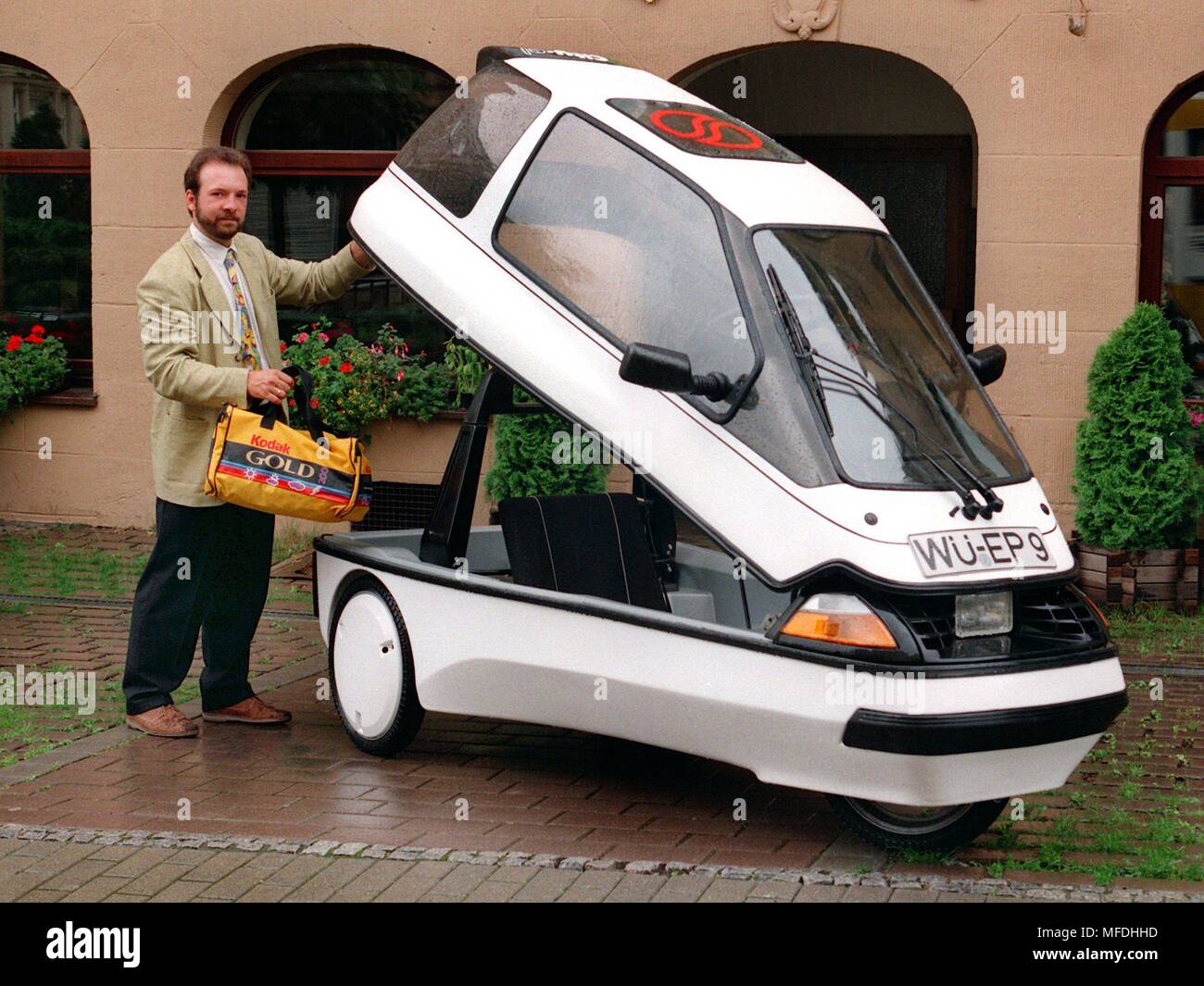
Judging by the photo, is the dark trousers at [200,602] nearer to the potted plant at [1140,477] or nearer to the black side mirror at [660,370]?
the black side mirror at [660,370]

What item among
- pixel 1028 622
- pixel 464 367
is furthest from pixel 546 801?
pixel 464 367

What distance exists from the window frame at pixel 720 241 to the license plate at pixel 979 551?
72cm

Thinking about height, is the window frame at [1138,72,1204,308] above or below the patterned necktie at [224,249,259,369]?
above

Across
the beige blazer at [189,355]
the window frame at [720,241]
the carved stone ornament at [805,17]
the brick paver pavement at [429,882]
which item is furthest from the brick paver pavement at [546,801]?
the carved stone ornament at [805,17]

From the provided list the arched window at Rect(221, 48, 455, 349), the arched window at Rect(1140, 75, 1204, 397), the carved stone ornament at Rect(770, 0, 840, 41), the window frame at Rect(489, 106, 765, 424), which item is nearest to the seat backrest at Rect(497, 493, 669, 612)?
the window frame at Rect(489, 106, 765, 424)

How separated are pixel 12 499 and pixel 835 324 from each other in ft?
26.4

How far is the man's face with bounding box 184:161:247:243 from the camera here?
661 cm

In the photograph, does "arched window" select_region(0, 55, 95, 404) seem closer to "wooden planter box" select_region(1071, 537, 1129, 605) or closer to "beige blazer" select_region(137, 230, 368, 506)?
"beige blazer" select_region(137, 230, 368, 506)

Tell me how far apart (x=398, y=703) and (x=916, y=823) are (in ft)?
6.36

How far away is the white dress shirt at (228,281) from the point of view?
21.9ft

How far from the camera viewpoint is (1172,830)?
5707 millimetres

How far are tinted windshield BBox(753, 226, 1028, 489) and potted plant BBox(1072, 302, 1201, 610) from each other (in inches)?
156

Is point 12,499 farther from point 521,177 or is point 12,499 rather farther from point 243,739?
point 521,177

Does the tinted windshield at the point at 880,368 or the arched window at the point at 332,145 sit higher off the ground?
the arched window at the point at 332,145
